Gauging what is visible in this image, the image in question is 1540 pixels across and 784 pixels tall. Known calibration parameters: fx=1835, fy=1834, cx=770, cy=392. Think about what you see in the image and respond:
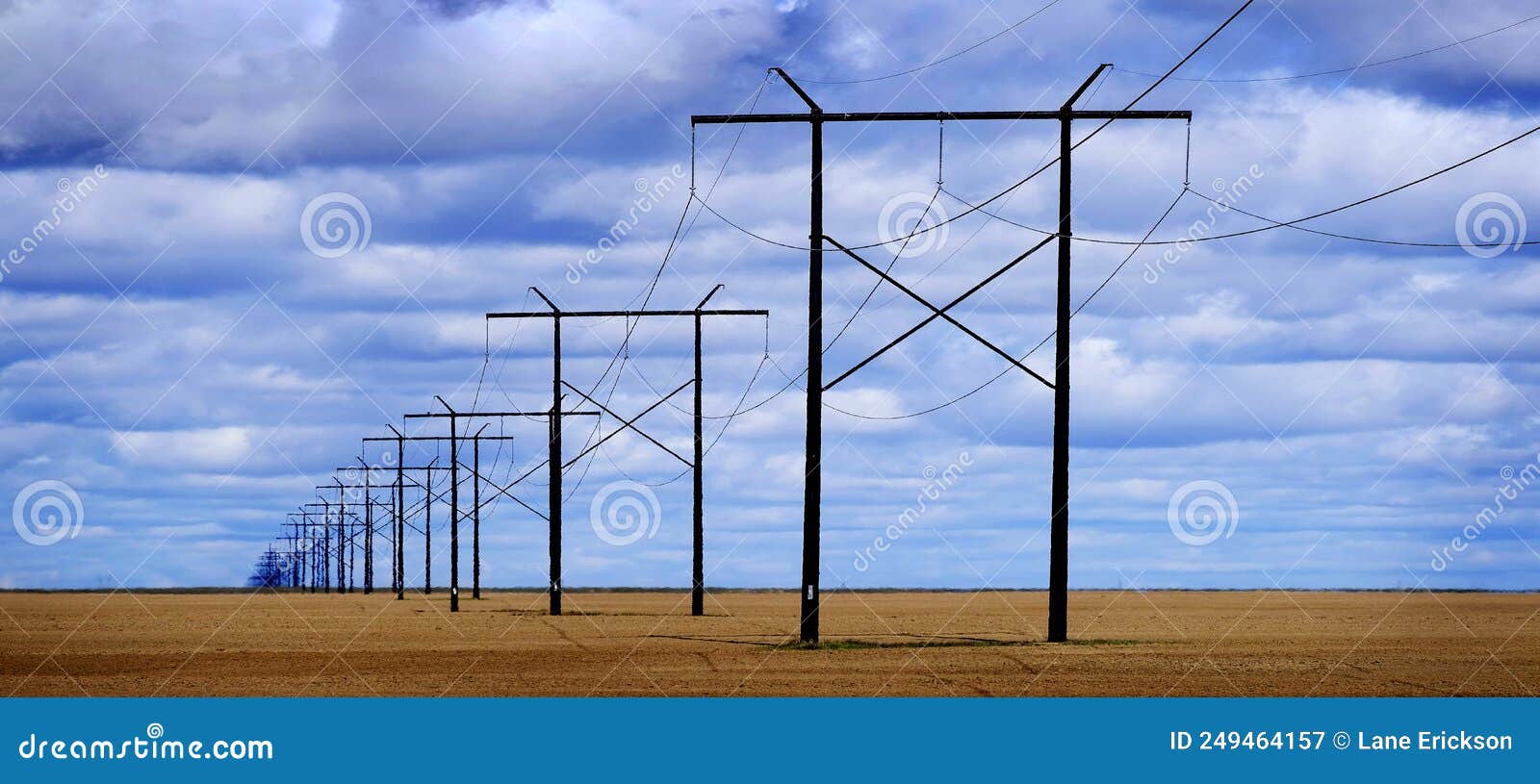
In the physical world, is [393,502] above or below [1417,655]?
above

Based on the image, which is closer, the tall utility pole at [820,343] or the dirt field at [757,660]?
the dirt field at [757,660]

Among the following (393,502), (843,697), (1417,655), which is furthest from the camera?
(393,502)

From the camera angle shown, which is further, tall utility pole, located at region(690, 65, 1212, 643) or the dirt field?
tall utility pole, located at region(690, 65, 1212, 643)

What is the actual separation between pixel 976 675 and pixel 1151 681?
2.70 meters

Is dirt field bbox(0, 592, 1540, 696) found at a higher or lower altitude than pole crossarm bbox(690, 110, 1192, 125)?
lower

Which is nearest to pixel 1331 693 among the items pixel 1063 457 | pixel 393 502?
pixel 1063 457

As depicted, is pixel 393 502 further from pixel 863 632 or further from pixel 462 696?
pixel 462 696

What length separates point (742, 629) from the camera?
45500 millimetres

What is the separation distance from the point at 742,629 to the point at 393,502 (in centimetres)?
5231

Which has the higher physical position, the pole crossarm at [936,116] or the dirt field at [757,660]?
the pole crossarm at [936,116]

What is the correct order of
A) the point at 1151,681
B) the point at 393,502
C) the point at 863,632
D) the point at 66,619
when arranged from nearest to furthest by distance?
the point at 1151,681 → the point at 863,632 → the point at 66,619 → the point at 393,502

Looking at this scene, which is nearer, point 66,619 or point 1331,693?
point 1331,693

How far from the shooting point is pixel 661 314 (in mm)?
46469

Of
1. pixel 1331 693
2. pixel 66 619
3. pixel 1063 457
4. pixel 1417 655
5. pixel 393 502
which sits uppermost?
pixel 393 502
